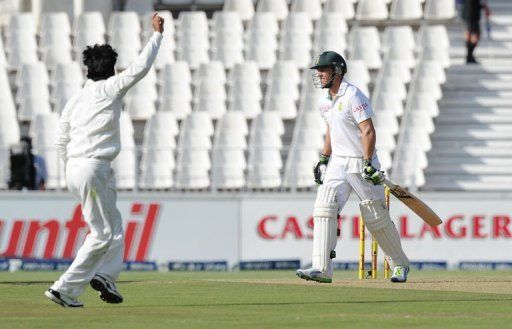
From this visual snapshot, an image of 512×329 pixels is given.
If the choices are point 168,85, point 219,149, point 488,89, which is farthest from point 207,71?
point 488,89

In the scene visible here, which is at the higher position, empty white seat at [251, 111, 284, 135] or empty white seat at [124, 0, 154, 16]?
empty white seat at [124, 0, 154, 16]

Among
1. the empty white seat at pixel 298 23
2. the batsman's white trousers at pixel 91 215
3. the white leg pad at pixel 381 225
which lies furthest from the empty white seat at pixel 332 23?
the batsman's white trousers at pixel 91 215

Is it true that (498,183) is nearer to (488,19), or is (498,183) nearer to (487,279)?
(488,19)

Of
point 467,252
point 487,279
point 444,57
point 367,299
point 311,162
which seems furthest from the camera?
point 444,57

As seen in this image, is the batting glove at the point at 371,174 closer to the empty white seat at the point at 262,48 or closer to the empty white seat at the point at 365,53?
the empty white seat at the point at 365,53

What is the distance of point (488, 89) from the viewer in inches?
944

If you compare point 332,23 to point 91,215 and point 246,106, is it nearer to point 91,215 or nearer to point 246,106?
point 246,106

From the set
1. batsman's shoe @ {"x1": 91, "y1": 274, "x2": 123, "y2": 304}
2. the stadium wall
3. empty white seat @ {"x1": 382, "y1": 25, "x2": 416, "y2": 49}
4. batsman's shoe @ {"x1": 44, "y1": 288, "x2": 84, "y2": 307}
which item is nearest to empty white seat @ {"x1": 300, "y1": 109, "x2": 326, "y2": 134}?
empty white seat @ {"x1": 382, "y1": 25, "x2": 416, "y2": 49}

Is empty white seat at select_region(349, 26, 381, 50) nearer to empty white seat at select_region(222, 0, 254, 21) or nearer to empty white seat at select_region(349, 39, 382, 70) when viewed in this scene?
empty white seat at select_region(349, 39, 382, 70)

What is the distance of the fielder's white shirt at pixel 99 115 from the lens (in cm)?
981

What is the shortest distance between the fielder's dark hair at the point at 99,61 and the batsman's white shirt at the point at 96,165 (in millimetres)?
64

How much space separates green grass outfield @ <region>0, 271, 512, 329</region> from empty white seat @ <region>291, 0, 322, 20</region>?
41.3 feet

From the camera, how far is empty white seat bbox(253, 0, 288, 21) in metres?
25.6

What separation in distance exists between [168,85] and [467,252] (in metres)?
6.12
